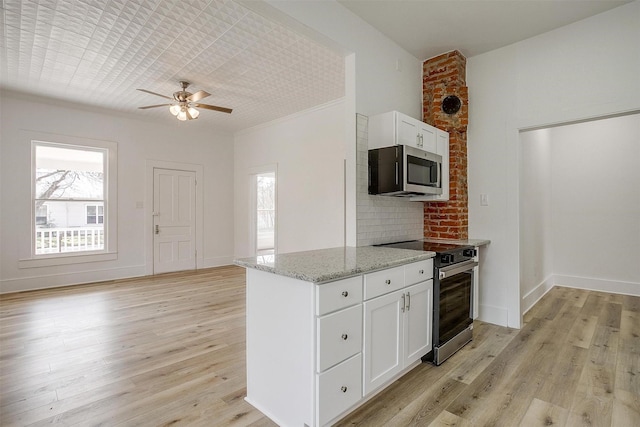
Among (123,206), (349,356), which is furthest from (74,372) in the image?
(123,206)

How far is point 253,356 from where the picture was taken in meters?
1.99

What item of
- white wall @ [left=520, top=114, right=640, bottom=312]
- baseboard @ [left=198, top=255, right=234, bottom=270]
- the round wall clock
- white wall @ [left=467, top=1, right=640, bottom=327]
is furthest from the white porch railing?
white wall @ [left=520, top=114, right=640, bottom=312]

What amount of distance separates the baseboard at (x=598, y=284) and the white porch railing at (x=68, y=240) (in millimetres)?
7707

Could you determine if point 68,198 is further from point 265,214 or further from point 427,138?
point 427,138

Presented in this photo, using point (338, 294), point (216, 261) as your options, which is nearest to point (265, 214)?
point (216, 261)

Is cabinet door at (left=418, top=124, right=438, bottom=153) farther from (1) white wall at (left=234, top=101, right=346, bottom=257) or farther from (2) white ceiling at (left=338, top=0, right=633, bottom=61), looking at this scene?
(1) white wall at (left=234, top=101, right=346, bottom=257)

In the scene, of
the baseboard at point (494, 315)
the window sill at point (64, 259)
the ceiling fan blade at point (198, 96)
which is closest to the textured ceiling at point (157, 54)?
the ceiling fan blade at point (198, 96)

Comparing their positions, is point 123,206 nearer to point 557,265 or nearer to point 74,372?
point 74,372

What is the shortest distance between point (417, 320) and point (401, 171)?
3.85ft

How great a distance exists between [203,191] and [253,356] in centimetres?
536

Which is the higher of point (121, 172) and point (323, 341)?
point (121, 172)

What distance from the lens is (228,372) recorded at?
241 cm

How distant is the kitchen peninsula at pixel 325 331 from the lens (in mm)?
1617

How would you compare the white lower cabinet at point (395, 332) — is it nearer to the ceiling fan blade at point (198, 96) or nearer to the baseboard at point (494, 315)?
the baseboard at point (494, 315)
